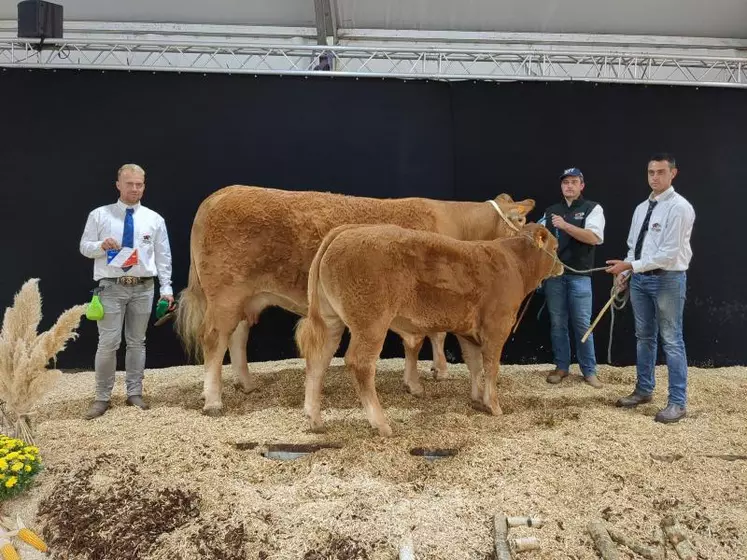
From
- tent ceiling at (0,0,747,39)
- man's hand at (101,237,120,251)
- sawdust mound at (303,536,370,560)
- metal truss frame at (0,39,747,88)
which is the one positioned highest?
tent ceiling at (0,0,747,39)

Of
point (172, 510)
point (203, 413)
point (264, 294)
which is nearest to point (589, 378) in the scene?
point (264, 294)

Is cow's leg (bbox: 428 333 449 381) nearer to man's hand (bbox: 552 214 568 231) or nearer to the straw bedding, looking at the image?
the straw bedding

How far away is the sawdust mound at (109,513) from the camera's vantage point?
8.25 feet

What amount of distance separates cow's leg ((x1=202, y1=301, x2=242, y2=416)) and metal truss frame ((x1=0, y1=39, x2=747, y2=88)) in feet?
9.41

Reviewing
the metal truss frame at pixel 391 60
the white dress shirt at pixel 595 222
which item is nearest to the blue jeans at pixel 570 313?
the white dress shirt at pixel 595 222

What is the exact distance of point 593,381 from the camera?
5.25 metres

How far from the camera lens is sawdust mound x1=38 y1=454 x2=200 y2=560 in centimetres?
252

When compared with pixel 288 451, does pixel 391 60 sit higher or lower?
higher

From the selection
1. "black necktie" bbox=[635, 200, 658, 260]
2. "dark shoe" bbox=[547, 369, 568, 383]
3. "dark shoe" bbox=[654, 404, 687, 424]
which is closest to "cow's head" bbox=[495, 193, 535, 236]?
"black necktie" bbox=[635, 200, 658, 260]

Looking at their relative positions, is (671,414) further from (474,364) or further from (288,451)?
(288,451)

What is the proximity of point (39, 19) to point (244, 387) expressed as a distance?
4.55m

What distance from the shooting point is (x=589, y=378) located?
5.29 metres

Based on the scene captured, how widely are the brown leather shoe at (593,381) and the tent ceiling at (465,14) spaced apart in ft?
15.3

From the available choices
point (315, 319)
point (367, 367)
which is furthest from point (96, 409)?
point (367, 367)
